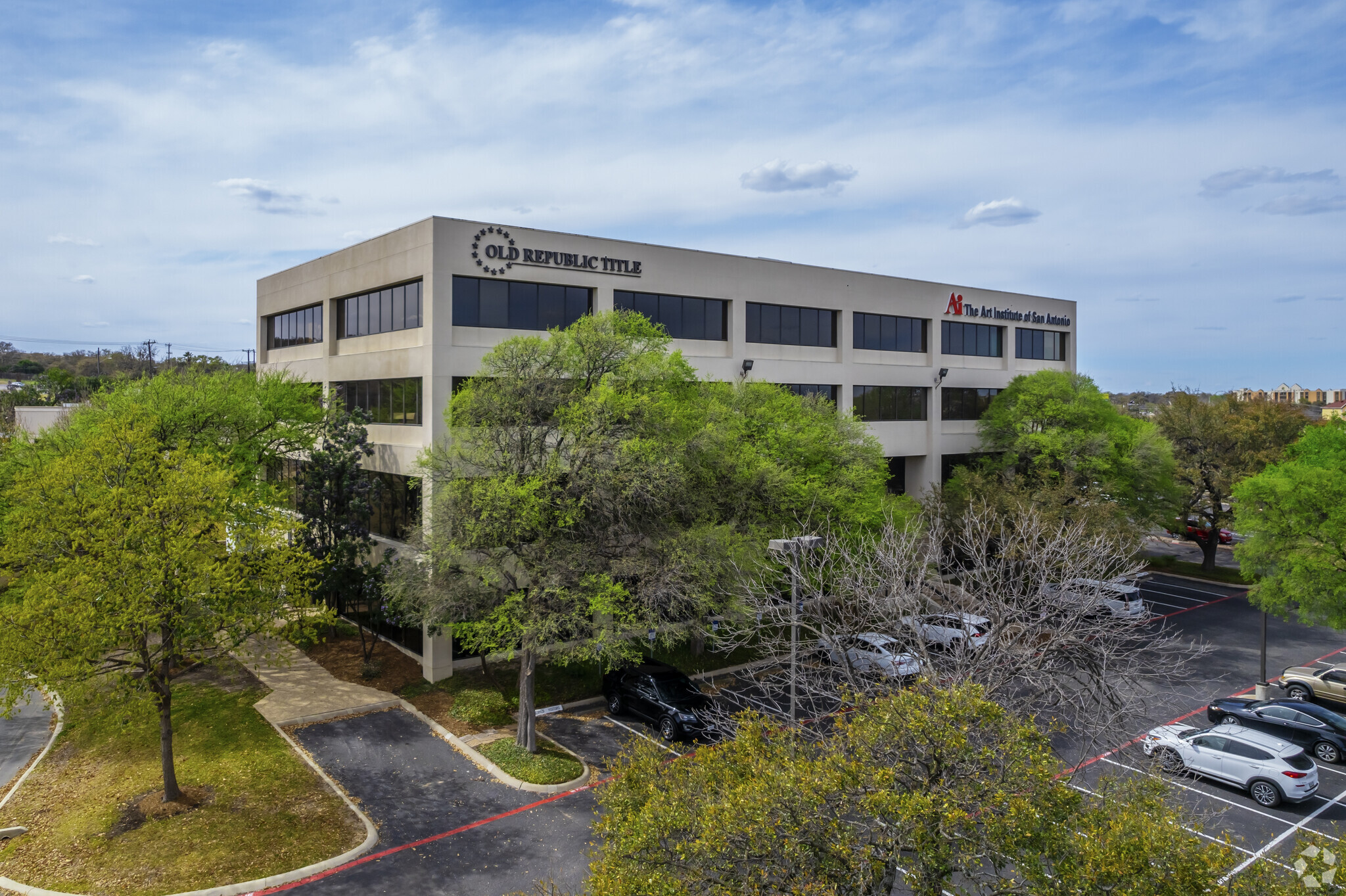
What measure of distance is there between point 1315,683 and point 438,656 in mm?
29461

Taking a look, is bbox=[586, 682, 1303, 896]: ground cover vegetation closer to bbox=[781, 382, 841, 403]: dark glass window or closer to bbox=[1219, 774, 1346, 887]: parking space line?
bbox=[1219, 774, 1346, 887]: parking space line

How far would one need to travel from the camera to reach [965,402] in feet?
148

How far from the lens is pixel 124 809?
1819 cm

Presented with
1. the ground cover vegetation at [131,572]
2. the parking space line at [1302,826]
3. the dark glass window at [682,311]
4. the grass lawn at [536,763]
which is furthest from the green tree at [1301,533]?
the ground cover vegetation at [131,572]

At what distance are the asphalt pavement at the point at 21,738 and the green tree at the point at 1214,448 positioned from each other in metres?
47.6

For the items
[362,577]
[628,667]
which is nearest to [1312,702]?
[628,667]

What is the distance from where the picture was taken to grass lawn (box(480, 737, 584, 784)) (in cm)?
2042

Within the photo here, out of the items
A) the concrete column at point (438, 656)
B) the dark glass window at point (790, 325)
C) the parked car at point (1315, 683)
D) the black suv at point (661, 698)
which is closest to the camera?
the black suv at point (661, 698)

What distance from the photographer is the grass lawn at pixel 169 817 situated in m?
15.8

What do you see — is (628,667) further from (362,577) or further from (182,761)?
(182,761)

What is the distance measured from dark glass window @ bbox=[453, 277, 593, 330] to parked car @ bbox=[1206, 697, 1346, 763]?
24.0 meters

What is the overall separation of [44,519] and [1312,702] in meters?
37.0

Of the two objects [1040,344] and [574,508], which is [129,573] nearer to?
[574,508]

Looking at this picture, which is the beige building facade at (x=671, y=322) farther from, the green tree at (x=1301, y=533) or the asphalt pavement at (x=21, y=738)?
the green tree at (x=1301, y=533)
